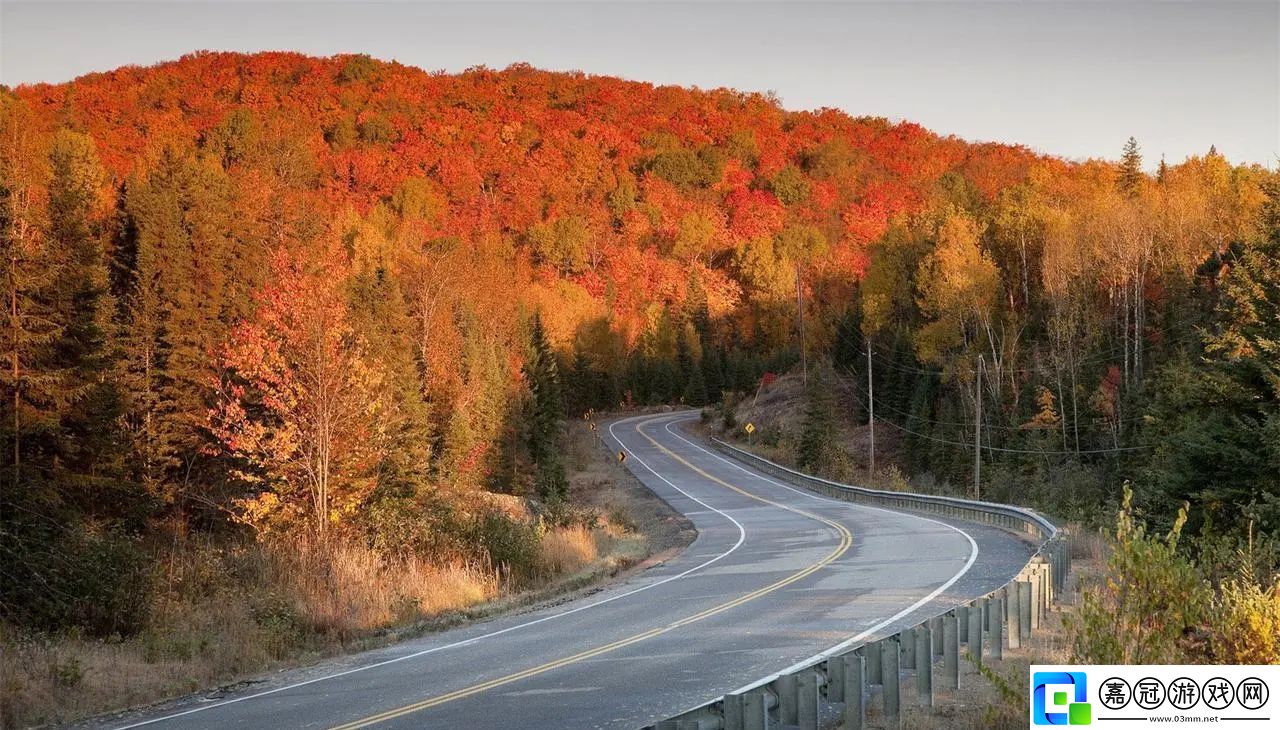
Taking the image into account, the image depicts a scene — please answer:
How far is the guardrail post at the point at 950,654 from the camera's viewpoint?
366 inches

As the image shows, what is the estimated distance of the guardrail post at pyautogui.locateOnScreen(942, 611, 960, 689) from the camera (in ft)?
30.5

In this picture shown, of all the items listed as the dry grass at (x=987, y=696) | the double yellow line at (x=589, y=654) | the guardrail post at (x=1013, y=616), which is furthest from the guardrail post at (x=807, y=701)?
the guardrail post at (x=1013, y=616)

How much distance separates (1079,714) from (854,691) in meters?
1.79

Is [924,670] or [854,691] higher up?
[854,691]

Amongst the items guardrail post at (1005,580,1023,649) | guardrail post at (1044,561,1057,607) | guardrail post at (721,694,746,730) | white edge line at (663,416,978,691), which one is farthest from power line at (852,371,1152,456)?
guardrail post at (721,694,746,730)

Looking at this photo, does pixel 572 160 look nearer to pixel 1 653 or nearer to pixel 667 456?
pixel 667 456

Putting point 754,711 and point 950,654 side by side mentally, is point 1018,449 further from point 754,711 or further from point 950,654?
point 754,711

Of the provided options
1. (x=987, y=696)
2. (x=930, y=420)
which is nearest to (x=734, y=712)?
(x=987, y=696)

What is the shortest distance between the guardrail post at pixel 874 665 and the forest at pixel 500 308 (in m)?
5.09

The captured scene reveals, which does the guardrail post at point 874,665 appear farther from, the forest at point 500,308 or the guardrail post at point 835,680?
the forest at point 500,308

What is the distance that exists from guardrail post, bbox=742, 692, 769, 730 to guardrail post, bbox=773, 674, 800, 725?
548 millimetres

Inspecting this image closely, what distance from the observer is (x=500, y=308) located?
6494 centimetres

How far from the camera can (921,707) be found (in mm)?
8648

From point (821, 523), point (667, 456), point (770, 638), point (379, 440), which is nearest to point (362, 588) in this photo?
point (770, 638)
